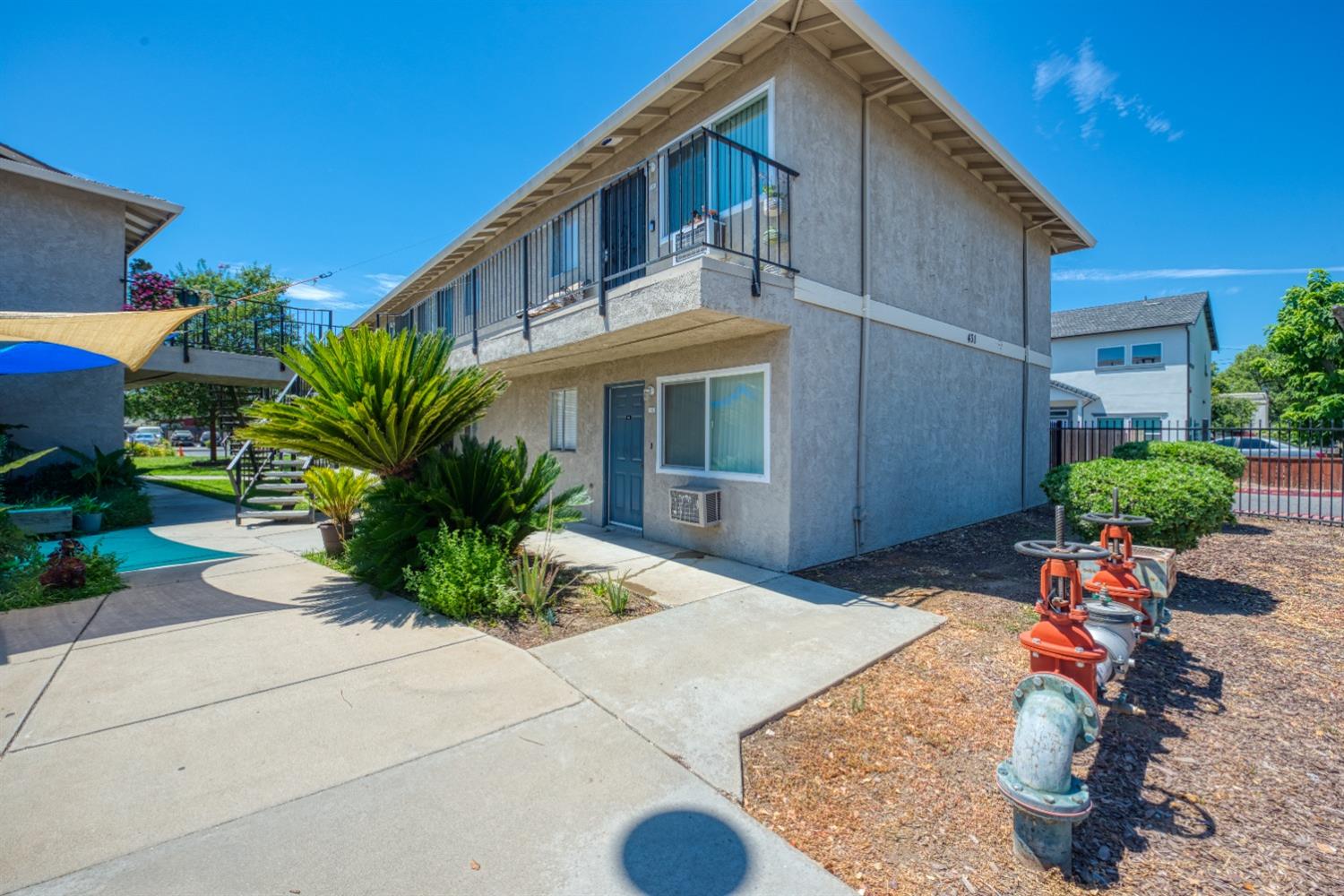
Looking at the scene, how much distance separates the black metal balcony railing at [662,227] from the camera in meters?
6.55

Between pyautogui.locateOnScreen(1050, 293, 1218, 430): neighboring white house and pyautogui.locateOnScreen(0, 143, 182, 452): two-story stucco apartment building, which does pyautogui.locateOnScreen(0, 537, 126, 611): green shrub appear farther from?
pyautogui.locateOnScreen(1050, 293, 1218, 430): neighboring white house

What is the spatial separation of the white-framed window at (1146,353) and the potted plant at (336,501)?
30974 millimetres

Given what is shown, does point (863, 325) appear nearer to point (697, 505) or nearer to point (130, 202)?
point (697, 505)

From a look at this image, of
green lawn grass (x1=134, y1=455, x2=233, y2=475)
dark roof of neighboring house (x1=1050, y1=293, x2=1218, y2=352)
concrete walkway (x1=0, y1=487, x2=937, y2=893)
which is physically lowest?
concrete walkway (x1=0, y1=487, x2=937, y2=893)

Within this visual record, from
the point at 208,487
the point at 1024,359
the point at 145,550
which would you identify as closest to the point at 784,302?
the point at 1024,359

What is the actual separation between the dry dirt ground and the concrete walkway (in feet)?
0.90

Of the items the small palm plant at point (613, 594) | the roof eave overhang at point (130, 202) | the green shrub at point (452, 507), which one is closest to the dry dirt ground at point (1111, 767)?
the small palm plant at point (613, 594)

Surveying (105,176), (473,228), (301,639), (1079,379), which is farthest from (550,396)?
(1079,379)

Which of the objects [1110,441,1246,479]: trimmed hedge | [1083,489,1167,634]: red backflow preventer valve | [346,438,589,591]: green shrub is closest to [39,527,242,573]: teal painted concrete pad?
[346,438,589,591]: green shrub

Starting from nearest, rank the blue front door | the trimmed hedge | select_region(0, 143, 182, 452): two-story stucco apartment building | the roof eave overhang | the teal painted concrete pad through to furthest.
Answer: the teal painted concrete pad < the blue front door < the trimmed hedge < the roof eave overhang < select_region(0, 143, 182, 452): two-story stucco apartment building

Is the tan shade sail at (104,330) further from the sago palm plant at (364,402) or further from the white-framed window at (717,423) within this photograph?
the white-framed window at (717,423)

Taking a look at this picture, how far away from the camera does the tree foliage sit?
18.0m

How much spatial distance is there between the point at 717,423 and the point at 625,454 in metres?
2.22

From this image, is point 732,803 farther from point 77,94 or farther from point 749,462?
point 77,94
